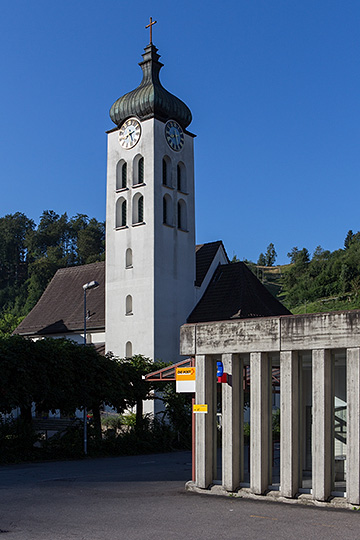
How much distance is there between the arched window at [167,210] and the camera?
4166 cm

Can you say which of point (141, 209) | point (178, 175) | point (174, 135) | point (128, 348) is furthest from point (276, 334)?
point (174, 135)

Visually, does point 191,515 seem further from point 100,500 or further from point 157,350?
point 157,350


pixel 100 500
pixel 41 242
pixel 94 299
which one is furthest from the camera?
pixel 41 242

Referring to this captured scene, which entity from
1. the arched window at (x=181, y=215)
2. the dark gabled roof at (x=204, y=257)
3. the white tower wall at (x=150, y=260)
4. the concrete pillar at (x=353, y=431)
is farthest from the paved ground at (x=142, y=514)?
the arched window at (x=181, y=215)

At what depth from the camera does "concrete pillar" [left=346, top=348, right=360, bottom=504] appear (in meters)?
13.3

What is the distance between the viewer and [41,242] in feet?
404

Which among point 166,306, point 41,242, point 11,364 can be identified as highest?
point 41,242

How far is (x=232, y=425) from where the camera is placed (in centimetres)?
1537

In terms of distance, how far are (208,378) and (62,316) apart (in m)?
34.1

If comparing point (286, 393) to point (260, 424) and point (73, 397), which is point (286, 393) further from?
point (73, 397)

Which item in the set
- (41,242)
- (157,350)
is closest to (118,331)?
(157,350)

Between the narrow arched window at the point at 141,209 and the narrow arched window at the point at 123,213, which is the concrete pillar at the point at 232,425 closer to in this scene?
the narrow arched window at the point at 141,209

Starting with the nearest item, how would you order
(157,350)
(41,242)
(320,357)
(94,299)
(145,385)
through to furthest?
(320,357), (145,385), (157,350), (94,299), (41,242)

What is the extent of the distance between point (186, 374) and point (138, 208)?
2608 centimetres
